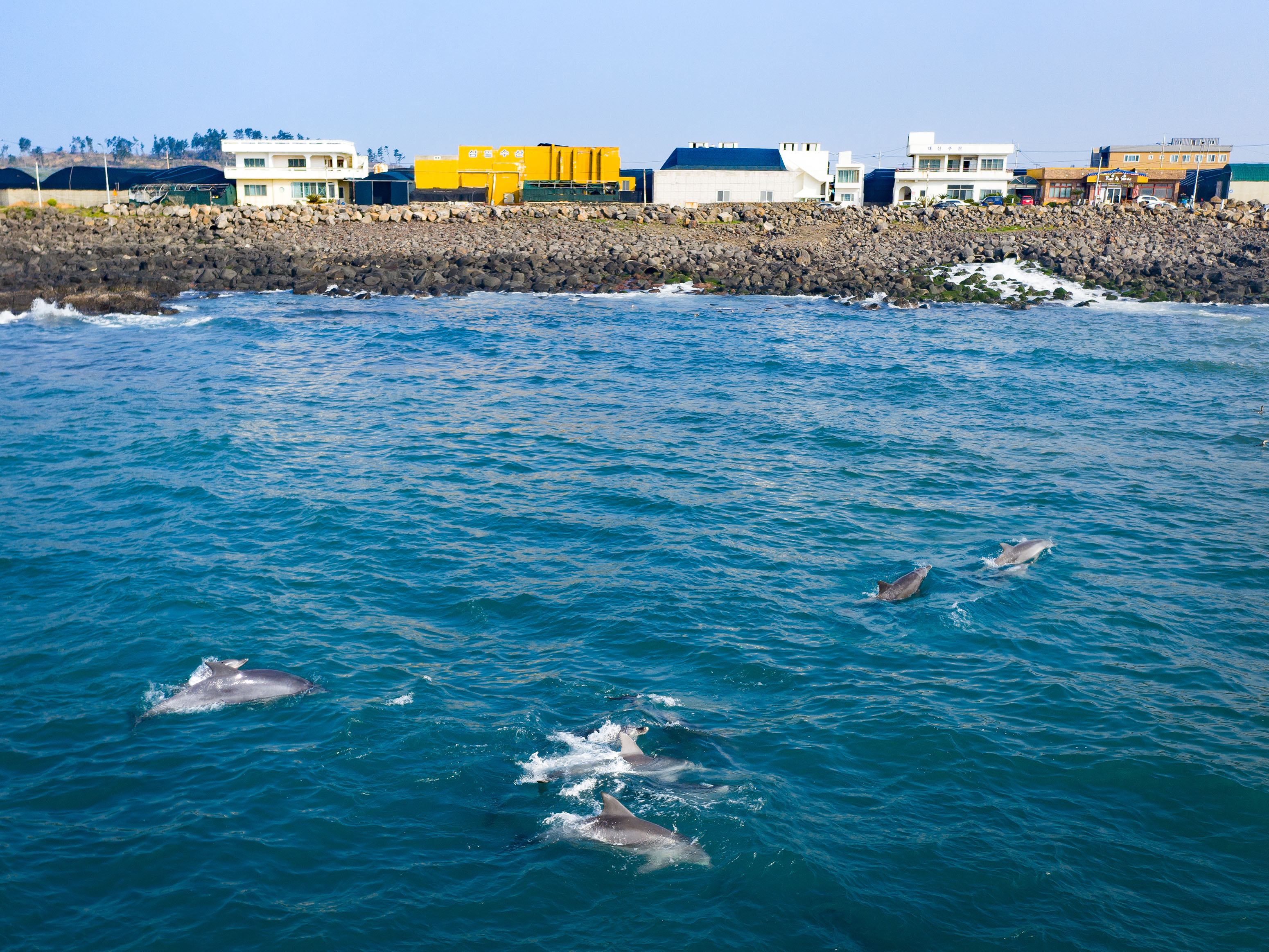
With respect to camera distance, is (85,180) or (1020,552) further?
(85,180)

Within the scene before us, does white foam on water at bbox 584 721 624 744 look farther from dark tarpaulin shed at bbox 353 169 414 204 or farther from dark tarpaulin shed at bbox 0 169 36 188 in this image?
dark tarpaulin shed at bbox 0 169 36 188

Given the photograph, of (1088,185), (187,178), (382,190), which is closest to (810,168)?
(1088,185)

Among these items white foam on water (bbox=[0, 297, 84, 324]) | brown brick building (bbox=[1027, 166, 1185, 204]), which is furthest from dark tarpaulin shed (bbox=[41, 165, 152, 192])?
brown brick building (bbox=[1027, 166, 1185, 204])

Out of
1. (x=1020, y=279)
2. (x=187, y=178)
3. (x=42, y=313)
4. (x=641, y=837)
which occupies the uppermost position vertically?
(x=187, y=178)

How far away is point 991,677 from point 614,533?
7589 mm

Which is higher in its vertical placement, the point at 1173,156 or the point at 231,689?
the point at 1173,156

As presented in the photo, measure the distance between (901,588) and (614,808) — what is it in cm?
737

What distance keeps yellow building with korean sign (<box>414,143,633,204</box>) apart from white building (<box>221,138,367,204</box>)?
7.12 metres

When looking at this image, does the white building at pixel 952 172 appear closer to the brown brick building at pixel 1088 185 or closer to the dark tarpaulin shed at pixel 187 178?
the brown brick building at pixel 1088 185

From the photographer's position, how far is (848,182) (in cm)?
8812

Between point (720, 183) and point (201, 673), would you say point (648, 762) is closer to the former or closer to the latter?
point (201, 673)

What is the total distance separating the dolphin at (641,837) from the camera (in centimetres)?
917

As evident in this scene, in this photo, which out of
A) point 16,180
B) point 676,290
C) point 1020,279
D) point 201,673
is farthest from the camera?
point 16,180

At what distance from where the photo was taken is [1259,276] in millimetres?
53750
